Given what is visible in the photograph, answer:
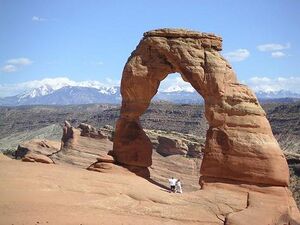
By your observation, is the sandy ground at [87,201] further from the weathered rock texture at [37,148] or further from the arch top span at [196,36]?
the weathered rock texture at [37,148]

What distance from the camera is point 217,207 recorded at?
61.3ft

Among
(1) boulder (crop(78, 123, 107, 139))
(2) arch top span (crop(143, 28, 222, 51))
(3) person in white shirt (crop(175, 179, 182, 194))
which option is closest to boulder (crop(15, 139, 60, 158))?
(1) boulder (crop(78, 123, 107, 139))

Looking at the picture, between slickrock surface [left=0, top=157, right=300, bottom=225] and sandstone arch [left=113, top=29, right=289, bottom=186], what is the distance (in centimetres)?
93

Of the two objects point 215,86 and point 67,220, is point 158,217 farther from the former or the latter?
point 215,86

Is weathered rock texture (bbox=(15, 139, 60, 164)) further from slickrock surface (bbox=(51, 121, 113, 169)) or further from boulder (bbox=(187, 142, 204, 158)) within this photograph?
boulder (bbox=(187, 142, 204, 158))

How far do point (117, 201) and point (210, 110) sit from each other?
6844 millimetres

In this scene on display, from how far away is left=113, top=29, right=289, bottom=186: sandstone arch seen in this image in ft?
67.5

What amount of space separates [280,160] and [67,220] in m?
10.1

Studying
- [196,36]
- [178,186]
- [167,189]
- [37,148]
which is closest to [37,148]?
[37,148]

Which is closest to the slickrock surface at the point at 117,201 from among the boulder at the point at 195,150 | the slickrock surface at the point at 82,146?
the slickrock surface at the point at 82,146

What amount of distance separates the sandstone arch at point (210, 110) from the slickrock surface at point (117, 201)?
927 millimetres

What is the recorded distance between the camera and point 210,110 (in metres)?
21.8

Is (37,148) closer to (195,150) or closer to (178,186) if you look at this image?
(195,150)

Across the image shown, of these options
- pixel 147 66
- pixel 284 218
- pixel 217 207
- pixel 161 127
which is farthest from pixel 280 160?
pixel 161 127
